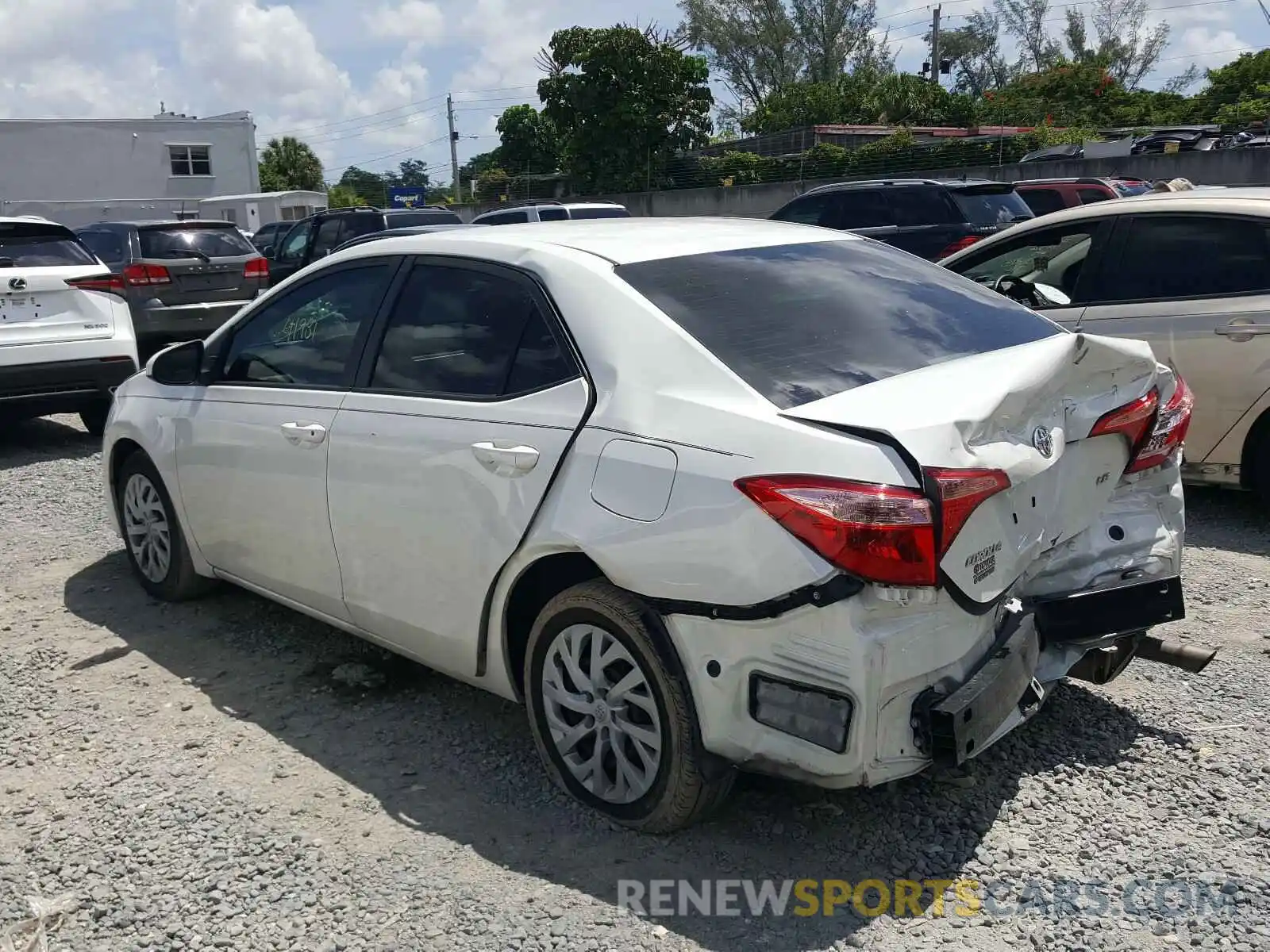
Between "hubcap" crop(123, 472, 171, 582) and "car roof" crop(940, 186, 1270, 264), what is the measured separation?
4.82m

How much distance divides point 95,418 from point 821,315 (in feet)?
25.5

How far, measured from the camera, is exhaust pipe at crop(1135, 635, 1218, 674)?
353 centimetres

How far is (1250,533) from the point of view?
5.69m

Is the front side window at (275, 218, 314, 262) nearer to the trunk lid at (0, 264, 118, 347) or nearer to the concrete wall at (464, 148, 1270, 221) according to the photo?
the concrete wall at (464, 148, 1270, 221)

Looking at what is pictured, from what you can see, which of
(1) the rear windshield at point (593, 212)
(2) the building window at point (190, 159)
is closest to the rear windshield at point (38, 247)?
(1) the rear windshield at point (593, 212)

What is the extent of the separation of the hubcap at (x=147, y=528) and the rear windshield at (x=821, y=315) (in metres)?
2.74

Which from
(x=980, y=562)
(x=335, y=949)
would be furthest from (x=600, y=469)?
(x=335, y=949)

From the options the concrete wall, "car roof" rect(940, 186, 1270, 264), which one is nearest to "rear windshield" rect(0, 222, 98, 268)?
"car roof" rect(940, 186, 1270, 264)

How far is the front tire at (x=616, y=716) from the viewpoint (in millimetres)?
2965

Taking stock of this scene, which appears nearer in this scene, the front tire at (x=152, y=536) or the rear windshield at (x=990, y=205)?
the front tire at (x=152, y=536)

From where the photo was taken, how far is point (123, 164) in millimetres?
47562

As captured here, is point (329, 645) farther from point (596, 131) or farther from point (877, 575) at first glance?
point (596, 131)

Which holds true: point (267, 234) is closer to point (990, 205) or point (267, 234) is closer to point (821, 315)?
point (990, 205)

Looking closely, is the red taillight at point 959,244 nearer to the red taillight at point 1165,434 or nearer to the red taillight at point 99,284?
the red taillight at point 99,284
